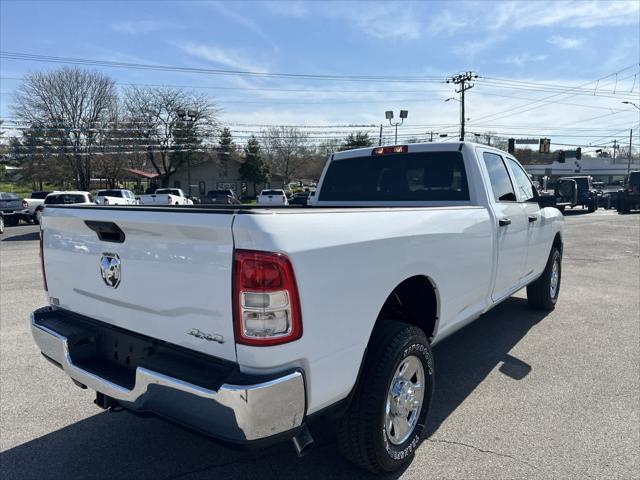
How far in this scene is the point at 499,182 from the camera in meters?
4.38

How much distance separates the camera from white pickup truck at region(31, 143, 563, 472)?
1.86m

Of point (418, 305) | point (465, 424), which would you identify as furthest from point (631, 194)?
point (418, 305)

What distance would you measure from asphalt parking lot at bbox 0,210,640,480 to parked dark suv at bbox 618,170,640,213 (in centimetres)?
2578

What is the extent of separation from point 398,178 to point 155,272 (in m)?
2.80

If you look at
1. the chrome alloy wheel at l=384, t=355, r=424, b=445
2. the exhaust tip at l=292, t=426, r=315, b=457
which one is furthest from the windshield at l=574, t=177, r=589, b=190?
the exhaust tip at l=292, t=426, r=315, b=457

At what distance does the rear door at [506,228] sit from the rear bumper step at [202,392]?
2.67 meters

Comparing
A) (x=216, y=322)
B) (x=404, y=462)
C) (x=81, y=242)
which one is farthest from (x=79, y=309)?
(x=404, y=462)

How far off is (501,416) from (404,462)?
3.35 feet

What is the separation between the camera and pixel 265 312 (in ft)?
6.07

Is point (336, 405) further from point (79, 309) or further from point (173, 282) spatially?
point (79, 309)

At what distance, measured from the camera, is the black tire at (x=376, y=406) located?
7.82ft

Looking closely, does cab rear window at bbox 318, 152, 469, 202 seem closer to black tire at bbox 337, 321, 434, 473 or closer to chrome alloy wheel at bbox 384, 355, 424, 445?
chrome alloy wheel at bbox 384, 355, 424, 445

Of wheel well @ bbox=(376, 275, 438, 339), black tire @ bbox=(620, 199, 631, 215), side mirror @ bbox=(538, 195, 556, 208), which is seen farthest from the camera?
black tire @ bbox=(620, 199, 631, 215)

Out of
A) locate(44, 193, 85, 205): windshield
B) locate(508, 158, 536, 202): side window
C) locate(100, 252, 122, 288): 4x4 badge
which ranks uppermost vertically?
locate(508, 158, 536, 202): side window
